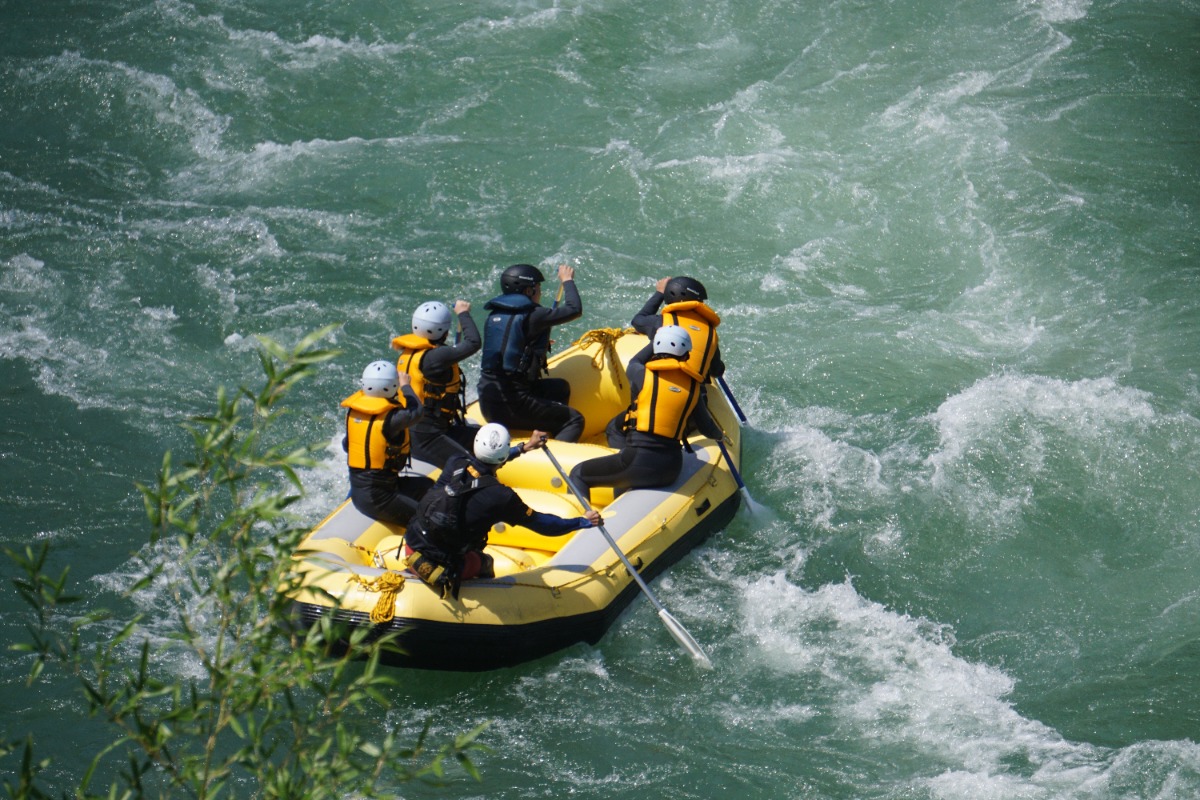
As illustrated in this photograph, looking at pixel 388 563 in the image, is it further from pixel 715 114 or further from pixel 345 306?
pixel 715 114

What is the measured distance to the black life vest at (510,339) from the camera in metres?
8.61

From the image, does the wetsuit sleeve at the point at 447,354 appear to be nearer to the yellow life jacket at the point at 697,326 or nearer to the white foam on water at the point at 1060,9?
the yellow life jacket at the point at 697,326

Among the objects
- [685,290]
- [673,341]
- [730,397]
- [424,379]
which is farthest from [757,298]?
[424,379]

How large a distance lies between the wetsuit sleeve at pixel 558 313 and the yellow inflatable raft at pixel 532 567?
0.60m

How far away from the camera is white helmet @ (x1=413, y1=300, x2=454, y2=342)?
8328 millimetres

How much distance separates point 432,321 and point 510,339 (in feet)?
1.81

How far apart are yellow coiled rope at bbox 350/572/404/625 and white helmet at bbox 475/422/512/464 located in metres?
0.82

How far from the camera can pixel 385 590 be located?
7184mm

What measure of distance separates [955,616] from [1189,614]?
4.75 feet

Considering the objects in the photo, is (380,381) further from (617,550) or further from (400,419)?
(617,550)

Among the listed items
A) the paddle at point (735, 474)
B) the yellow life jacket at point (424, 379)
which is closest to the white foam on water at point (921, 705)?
the paddle at point (735, 474)

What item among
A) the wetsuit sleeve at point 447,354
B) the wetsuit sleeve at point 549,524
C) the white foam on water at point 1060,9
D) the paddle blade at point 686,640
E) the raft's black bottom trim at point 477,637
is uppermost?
the wetsuit sleeve at point 447,354

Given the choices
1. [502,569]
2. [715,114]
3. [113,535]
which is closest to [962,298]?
[715,114]

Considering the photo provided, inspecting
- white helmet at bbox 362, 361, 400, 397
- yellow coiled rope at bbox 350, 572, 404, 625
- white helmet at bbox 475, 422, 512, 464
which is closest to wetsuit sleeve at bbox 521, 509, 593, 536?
white helmet at bbox 475, 422, 512, 464
